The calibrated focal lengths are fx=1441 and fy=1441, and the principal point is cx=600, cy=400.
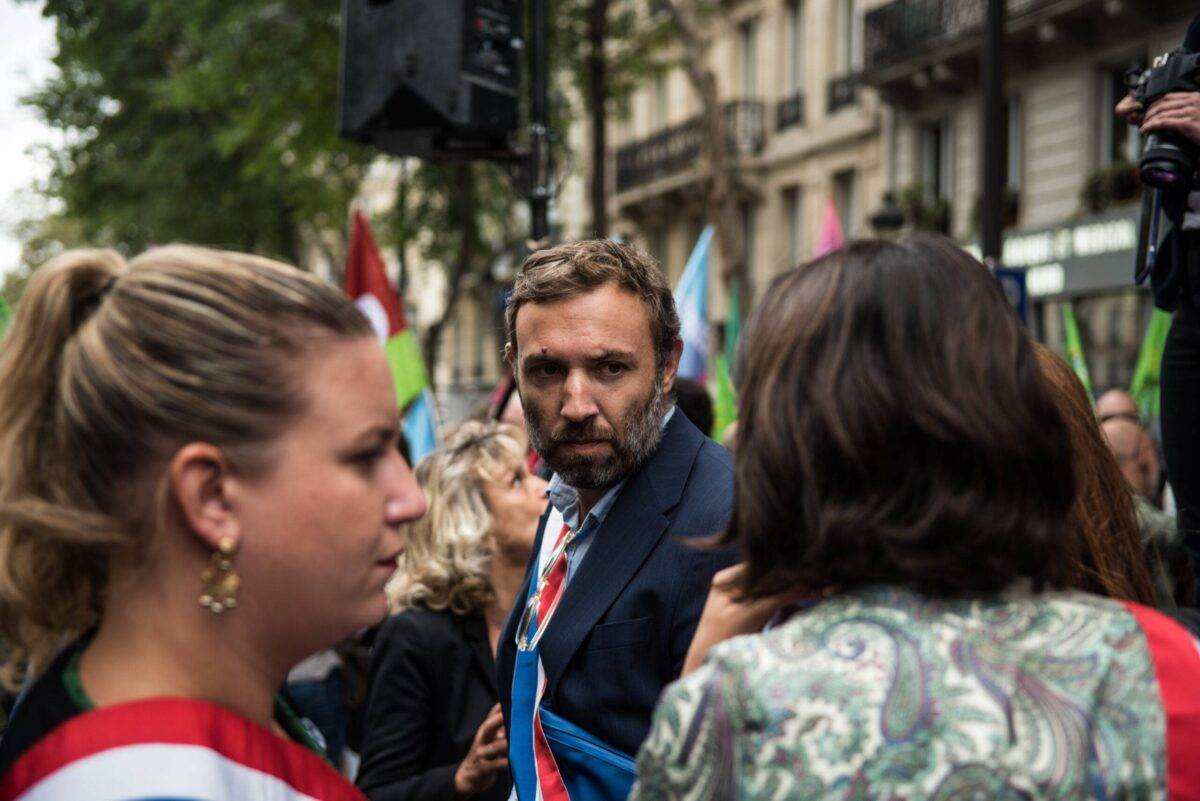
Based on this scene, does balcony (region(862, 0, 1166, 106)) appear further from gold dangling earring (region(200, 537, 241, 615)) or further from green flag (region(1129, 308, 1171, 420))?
gold dangling earring (region(200, 537, 241, 615))

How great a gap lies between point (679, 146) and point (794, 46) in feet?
15.6

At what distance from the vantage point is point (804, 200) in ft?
90.5

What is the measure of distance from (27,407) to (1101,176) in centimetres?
1795

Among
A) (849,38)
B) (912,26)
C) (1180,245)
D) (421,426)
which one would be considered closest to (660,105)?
(849,38)

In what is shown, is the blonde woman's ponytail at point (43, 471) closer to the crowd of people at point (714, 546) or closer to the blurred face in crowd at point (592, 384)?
the crowd of people at point (714, 546)

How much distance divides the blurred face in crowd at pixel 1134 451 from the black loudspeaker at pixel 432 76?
326 centimetres

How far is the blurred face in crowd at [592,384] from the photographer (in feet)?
10.0

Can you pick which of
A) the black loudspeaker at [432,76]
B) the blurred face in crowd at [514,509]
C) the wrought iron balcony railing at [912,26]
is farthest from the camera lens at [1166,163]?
the wrought iron balcony railing at [912,26]

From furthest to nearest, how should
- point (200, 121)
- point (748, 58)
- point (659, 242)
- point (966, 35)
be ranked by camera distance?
point (659, 242) → point (748, 58) → point (200, 121) → point (966, 35)

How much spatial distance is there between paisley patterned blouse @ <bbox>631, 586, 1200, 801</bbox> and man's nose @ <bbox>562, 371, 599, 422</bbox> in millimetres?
1481

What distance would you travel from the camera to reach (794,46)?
28.3 meters

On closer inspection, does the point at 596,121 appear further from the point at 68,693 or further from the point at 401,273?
the point at 68,693

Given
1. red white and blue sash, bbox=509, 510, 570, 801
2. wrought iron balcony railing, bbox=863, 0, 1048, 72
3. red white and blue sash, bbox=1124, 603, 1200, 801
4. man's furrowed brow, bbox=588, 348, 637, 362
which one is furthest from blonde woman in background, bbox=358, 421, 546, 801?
wrought iron balcony railing, bbox=863, 0, 1048, 72

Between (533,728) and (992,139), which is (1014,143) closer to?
(992,139)
